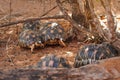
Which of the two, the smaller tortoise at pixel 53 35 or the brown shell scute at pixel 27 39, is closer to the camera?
the brown shell scute at pixel 27 39

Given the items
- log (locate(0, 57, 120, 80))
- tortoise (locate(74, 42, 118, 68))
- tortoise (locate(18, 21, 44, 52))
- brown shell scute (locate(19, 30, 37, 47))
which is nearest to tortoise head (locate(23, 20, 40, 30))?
tortoise (locate(18, 21, 44, 52))

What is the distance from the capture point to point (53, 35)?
426 centimetres

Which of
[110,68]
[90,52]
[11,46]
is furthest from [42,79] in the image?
[11,46]

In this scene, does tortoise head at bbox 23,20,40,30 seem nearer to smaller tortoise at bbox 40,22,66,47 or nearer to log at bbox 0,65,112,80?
smaller tortoise at bbox 40,22,66,47

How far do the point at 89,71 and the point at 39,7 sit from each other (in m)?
5.73

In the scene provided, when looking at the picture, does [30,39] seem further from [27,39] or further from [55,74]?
[55,74]

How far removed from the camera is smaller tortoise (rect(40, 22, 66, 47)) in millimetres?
4254

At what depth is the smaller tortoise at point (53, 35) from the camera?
4254 millimetres

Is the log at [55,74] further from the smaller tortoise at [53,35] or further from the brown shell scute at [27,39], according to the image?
the smaller tortoise at [53,35]

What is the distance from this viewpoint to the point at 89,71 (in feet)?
5.15

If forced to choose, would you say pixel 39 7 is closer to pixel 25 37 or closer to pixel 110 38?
pixel 25 37

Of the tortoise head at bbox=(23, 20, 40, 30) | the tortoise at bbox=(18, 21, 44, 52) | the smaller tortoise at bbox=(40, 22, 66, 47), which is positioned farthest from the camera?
the tortoise head at bbox=(23, 20, 40, 30)

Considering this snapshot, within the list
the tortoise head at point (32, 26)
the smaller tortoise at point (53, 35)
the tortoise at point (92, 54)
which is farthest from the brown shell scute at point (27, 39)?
the tortoise at point (92, 54)

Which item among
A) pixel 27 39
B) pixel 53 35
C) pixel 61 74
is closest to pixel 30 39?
pixel 27 39
